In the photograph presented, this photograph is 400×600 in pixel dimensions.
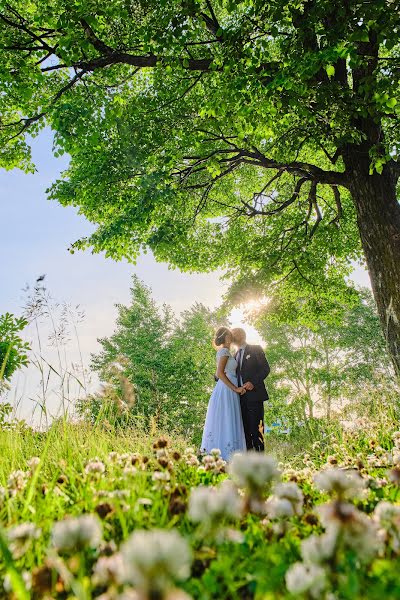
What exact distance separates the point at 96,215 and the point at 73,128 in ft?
10.3

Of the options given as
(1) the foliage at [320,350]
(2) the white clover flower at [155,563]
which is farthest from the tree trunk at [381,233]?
(1) the foliage at [320,350]

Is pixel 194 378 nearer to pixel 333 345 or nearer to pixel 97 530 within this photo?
pixel 333 345

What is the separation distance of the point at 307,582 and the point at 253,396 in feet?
20.8

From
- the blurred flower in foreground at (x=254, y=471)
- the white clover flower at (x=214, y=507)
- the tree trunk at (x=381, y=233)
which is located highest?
the tree trunk at (x=381, y=233)

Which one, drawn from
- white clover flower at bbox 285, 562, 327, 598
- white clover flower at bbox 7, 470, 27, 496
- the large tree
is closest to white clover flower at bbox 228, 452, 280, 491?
white clover flower at bbox 285, 562, 327, 598

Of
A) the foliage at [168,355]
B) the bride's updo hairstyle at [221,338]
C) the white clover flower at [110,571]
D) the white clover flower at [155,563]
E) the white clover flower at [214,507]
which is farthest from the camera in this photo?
the foliage at [168,355]

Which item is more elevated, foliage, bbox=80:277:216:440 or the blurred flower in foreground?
foliage, bbox=80:277:216:440

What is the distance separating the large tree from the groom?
2.06m

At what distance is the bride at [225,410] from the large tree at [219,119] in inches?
101

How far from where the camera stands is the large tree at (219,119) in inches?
209

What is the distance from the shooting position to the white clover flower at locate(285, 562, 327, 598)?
0.81 meters

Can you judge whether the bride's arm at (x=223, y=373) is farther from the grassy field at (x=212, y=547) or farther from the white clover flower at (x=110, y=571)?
→ the white clover flower at (x=110, y=571)

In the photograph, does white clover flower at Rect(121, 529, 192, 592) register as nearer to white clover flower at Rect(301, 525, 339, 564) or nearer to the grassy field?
the grassy field

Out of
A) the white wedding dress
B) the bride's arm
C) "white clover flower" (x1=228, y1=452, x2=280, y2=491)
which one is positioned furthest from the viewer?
the bride's arm
